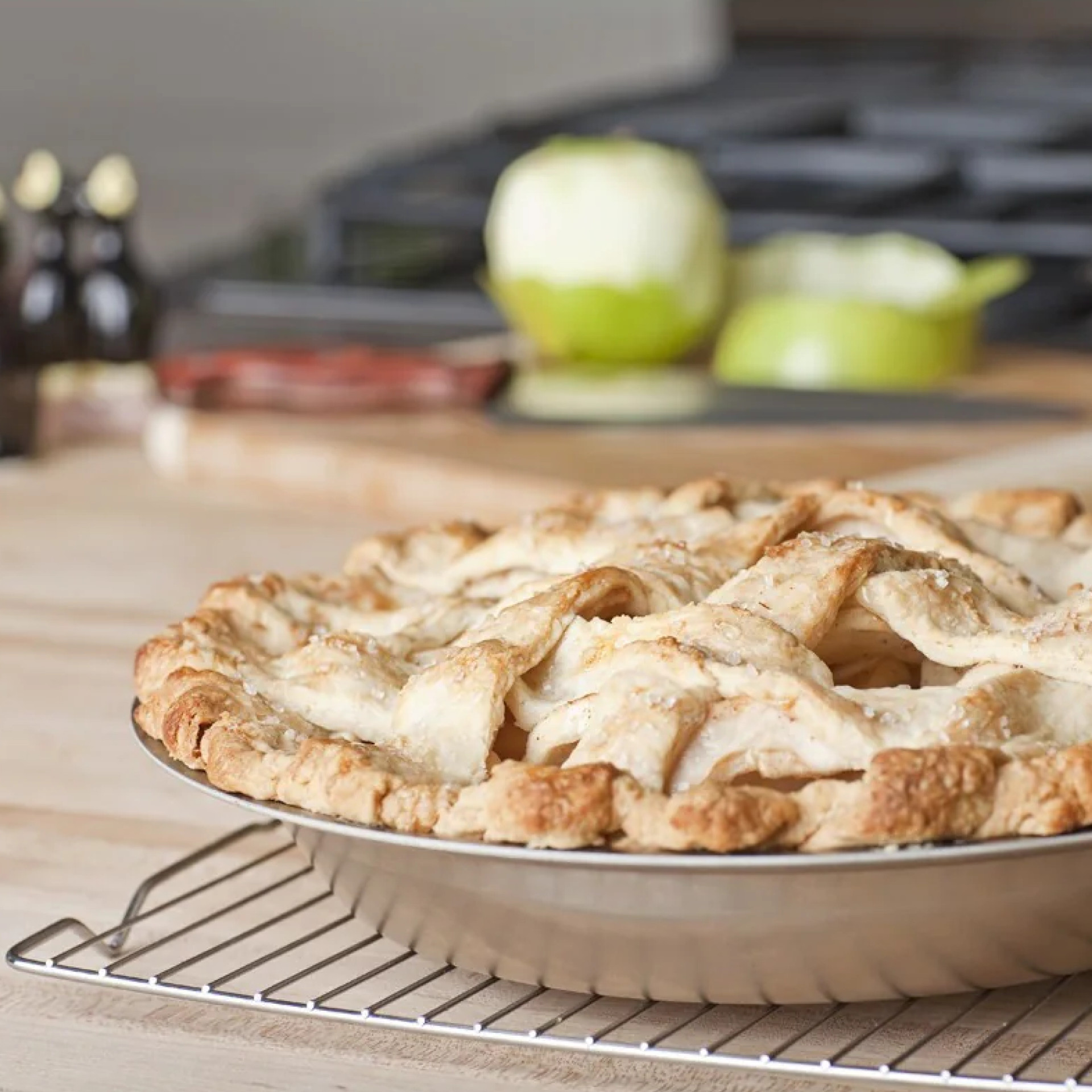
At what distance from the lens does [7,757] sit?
1.20 metres

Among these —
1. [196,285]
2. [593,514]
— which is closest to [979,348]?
[196,285]

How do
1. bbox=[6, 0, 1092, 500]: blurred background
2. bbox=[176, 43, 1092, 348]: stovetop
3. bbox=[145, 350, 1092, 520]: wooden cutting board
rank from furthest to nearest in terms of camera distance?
bbox=[176, 43, 1092, 348]: stovetop → bbox=[6, 0, 1092, 500]: blurred background → bbox=[145, 350, 1092, 520]: wooden cutting board

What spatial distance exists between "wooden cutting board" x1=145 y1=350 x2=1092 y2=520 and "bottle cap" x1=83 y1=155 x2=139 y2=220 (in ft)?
0.96

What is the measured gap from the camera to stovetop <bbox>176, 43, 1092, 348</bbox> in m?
2.50

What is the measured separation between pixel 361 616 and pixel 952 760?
0.35 meters

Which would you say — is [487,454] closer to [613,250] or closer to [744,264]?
[613,250]

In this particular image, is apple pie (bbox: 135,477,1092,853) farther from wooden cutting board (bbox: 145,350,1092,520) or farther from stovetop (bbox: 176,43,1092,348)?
stovetop (bbox: 176,43,1092,348)

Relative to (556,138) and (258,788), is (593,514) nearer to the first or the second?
(258,788)

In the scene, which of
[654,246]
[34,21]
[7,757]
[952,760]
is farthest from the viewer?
[34,21]

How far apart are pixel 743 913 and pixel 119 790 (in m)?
0.52

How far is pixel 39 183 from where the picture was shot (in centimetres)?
212

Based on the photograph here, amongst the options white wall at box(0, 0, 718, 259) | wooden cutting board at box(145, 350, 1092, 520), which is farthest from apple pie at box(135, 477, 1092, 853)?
white wall at box(0, 0, 718, 259)

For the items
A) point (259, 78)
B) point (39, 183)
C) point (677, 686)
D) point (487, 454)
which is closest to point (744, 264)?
point (487, 454)

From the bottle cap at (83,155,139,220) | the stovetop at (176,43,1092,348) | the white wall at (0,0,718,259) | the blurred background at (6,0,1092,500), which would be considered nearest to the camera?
the blurred background at (6,0,1092,500)
